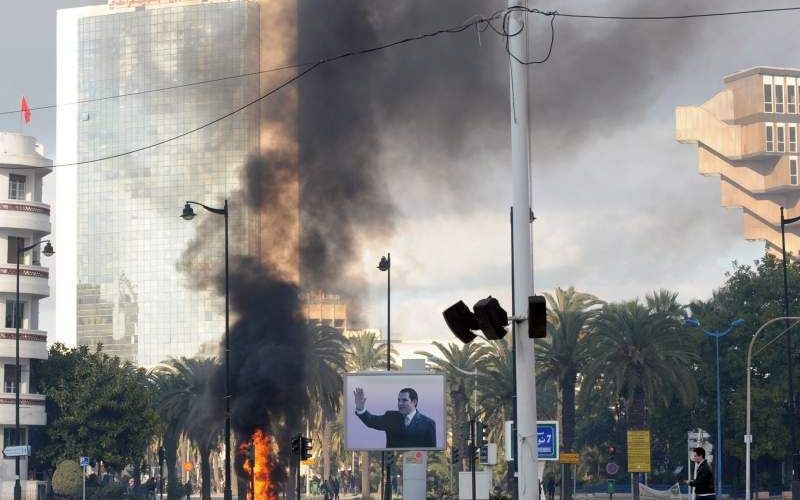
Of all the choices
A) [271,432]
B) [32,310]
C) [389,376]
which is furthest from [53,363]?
[389,376]

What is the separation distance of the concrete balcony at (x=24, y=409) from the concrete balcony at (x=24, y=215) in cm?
1063

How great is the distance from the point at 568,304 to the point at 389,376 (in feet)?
89.3

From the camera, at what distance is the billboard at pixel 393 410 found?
53.7 metres

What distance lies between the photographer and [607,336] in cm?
7162

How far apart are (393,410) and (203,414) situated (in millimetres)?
26115

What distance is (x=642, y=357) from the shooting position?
70312mm

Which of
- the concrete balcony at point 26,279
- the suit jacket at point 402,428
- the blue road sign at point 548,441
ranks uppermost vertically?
the concrete balcony at point 26,279

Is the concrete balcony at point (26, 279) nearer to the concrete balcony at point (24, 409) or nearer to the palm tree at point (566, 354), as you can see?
the concrete balcony at point (24, 409)

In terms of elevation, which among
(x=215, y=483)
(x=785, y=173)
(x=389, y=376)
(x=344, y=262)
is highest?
(x=785, y=173)

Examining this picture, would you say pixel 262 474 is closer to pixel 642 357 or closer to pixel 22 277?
pixel 642 357

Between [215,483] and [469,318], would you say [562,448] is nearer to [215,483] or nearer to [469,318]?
[469,318]

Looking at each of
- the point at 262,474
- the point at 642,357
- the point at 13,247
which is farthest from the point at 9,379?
the point at 642,357

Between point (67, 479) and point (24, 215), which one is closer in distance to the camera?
point (67, 479)

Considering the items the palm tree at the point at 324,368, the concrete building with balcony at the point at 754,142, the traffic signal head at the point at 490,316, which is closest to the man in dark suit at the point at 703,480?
the traffic signal head at the point at 490,316
